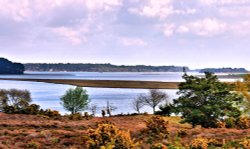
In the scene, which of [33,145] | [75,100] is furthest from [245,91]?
[33,145]

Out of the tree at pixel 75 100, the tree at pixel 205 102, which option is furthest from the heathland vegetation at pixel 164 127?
the tree at pixel 75 100

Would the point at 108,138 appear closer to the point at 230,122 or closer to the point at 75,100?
the point at 230,122

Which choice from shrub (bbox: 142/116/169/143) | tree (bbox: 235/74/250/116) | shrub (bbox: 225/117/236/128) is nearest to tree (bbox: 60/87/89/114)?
tree (bbox: 235/74/250/116)

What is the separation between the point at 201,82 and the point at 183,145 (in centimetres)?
2368

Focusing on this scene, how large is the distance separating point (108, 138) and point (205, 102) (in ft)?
88.4

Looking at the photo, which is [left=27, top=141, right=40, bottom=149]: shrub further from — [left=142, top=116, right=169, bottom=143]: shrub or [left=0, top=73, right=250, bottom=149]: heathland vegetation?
[left=142, top=116, right=169, bottom=143]: shrub

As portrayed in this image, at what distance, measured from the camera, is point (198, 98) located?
4756 cm

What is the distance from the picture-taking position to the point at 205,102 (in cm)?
4744

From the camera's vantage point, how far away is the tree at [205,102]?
4662cm

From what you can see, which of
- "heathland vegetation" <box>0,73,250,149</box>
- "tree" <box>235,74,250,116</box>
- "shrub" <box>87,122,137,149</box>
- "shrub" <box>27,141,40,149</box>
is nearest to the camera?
"shrub" <box>87,122,137,149</box>

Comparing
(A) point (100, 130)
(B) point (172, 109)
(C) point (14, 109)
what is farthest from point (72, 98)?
(A) point (100, 130)

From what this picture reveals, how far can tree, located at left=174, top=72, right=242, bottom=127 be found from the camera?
153 ft

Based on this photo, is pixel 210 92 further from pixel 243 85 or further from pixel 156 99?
pixel 156 99

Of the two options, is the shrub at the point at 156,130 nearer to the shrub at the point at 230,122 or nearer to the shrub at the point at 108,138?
the shrub at the point at 108,138
